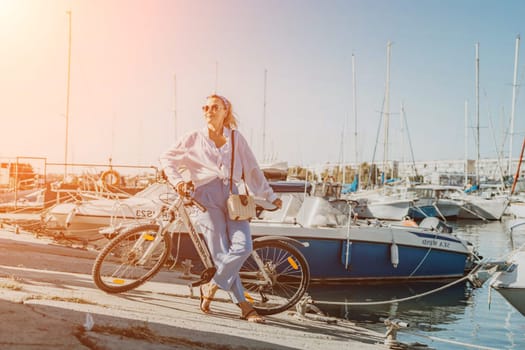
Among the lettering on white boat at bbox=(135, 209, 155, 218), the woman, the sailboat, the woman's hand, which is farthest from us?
the sailboat

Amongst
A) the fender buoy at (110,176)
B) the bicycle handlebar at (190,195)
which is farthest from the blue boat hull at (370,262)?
the fender buoy at (110,176)

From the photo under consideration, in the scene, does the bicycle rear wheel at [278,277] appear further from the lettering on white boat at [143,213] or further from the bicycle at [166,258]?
the lettering on white boat at [143,213]

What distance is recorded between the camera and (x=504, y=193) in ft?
139

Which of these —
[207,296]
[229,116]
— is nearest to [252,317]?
[207,296]

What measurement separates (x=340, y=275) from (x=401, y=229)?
5.42 ft

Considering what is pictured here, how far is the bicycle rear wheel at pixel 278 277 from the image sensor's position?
497 cm

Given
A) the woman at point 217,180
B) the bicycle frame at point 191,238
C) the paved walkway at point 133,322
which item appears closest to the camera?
the paved walkway at point 133,322

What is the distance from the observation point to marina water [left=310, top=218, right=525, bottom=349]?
7461mm

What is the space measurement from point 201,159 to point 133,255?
1.36 m

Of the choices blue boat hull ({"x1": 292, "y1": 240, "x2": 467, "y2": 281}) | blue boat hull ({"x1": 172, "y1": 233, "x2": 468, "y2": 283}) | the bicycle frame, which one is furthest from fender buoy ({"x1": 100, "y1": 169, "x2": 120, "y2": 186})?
the bicycle frame

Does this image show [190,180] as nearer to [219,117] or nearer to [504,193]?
[219,117]

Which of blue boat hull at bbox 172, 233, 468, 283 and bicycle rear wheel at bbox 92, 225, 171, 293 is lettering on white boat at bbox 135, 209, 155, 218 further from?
bicycle rear wheel at bbox 92, 225, 171, 293

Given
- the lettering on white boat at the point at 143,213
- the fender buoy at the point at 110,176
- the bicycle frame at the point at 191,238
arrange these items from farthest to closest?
the fender buoy at the point at 110,176, the lettering on white boat at the point at 143,213, the bicycle frame at the point at 191,238

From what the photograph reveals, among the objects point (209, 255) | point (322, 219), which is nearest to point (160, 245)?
point (209, 255)
